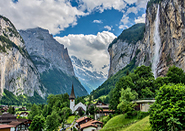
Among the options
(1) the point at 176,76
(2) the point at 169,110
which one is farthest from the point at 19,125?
(2) the point at 169,110

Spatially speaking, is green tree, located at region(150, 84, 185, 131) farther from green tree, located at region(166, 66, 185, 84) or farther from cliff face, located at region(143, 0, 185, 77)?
cliff face, located at region(143, 0, 185, 77)

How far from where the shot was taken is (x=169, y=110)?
24594 millimetres

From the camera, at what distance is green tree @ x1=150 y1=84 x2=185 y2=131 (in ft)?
75.4

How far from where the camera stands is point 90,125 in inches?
2243

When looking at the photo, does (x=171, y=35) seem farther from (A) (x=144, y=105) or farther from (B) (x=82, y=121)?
(B) (x=82, y=121)

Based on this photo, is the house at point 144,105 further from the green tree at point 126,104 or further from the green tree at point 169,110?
the green tree at point 169,110

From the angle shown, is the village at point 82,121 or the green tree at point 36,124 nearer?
the village at point 82,121

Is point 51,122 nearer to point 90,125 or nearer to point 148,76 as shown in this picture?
point 90,125

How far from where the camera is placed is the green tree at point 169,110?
22984 mm

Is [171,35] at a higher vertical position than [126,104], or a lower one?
higher

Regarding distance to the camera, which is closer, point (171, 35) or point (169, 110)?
point (169, 110)

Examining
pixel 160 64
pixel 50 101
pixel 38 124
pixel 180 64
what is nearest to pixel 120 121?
pixel 38 124

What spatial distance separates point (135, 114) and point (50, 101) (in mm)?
81328

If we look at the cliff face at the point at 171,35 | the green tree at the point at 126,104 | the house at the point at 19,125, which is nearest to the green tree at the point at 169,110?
the green tree at the point at 126,104
